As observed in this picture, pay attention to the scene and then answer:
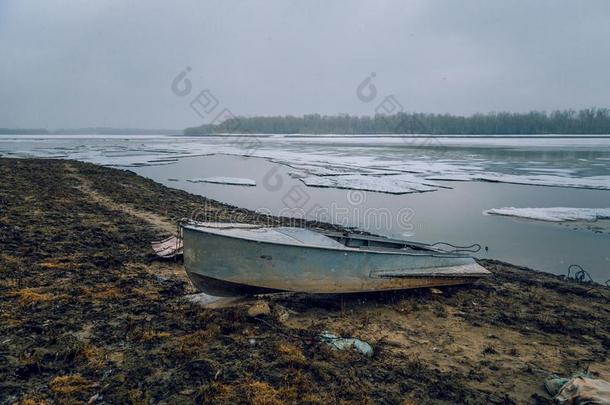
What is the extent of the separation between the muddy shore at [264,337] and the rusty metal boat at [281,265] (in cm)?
31

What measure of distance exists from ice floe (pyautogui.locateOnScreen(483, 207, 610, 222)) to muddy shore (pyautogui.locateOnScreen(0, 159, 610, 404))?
4.66 metres

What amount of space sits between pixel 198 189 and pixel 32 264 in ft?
33.9

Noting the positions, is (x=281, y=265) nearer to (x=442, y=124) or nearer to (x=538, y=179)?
(x=538, y=179)

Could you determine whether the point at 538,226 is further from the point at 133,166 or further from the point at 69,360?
the point at 133,166

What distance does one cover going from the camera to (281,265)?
4543mm

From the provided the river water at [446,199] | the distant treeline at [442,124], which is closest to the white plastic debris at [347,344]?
the river water at [446,199]

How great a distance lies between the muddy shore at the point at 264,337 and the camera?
3174 mm

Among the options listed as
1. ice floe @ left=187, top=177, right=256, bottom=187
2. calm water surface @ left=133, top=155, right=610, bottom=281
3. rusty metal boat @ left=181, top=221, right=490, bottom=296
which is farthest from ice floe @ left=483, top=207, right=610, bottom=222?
ice floe @ left=187, top=177, right=256, bottom=187

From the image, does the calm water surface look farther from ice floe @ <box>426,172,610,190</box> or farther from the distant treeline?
the distant treeline

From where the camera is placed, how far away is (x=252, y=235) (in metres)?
4.86

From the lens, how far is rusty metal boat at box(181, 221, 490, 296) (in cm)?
449

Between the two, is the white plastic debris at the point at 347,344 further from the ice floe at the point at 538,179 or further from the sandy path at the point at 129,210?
the ice floe at the point at 538,179

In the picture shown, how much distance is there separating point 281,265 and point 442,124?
91174 mm

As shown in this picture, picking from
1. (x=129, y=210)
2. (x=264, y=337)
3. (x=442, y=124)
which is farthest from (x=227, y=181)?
(x=442, y=124)
